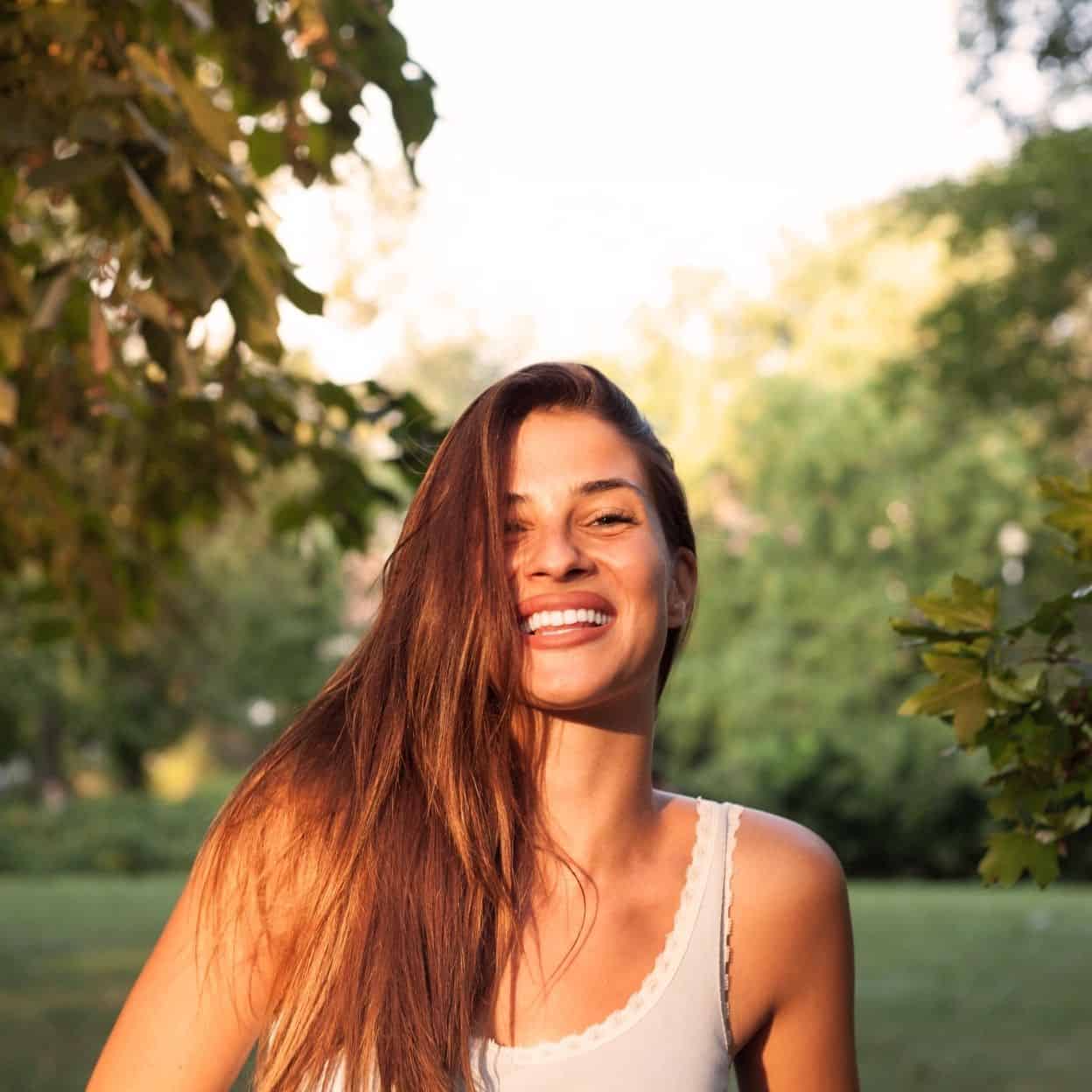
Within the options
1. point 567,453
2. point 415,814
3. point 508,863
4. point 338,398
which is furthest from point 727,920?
point 338,398

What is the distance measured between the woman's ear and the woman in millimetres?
52

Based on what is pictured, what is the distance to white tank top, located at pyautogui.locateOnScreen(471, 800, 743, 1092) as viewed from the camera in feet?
7.64

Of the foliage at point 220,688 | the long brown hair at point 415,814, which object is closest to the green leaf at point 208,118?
the long brown hair at point 415,814

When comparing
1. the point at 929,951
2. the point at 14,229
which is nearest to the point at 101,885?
the point at 929,951

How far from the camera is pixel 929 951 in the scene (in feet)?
52.0

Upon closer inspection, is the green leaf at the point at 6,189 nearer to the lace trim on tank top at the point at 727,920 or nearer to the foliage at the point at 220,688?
the lace trim on tank top at the point at 727,920

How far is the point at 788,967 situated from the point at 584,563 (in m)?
0.64

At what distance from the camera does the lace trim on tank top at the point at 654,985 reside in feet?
7.68

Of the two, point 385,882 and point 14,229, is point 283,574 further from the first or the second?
point 385,882

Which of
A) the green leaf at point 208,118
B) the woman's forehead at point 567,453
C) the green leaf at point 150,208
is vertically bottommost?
the woman's forehead at point 567,453

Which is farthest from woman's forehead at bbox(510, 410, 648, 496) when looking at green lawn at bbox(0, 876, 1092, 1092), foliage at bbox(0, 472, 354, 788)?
foliage at bbox(0, 472, 354, 788)

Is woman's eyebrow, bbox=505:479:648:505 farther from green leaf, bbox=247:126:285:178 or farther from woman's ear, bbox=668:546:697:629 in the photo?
green leaf, bbox=247:126:285:178

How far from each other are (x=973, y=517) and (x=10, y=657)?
14869 millimetres

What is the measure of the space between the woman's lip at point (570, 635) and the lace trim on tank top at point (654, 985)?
389mm
